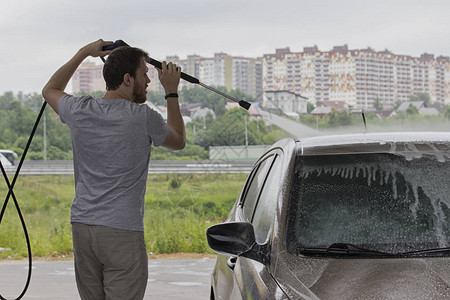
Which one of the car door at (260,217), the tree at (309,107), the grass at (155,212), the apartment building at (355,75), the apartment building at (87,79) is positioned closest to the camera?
the car door at (260,217)

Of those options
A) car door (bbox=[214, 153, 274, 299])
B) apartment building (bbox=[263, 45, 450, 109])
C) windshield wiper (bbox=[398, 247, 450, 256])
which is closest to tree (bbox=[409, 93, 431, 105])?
apartment building (bbox=[263, 45, 450, 109])

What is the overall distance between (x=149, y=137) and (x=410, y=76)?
794 inches

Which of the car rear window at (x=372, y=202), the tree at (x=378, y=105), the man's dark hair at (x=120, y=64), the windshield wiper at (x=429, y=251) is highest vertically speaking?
the man's dark hair at (x=120, y=64)

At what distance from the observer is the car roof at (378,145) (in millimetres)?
3605

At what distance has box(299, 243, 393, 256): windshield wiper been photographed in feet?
10.3

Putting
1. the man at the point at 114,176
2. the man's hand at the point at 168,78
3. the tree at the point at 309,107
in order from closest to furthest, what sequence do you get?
the man at the point at 114,176, the man's hand at the point at 168,78, the tree at the point at 309,107

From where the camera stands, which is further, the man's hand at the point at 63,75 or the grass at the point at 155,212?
the grass at the point at 155,212

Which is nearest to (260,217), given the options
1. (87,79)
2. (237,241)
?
(237,241)

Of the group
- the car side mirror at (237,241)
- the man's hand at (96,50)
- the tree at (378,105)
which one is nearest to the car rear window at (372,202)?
the car side mirror at (237,241)

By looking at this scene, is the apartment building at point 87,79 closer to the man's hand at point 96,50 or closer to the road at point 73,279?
the road at point 73,279

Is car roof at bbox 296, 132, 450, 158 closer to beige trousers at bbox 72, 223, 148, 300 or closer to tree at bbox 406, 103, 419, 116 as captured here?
beige trousers at bbox 72, 223, 148, 300

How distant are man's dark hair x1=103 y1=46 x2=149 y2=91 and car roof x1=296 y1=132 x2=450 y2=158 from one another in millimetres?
795

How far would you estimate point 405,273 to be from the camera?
2867 millimetres

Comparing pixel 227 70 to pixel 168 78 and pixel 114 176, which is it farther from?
pixel 114 176
